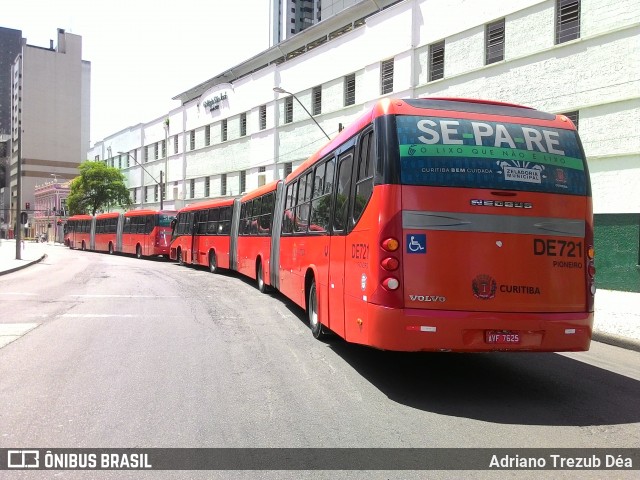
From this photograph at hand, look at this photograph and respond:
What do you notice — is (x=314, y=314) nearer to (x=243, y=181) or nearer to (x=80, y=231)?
(x=243, y=181)

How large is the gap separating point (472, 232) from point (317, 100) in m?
27.5

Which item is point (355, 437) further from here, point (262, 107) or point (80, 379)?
point (262, 107)

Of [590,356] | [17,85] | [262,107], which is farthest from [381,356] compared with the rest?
[17,85]

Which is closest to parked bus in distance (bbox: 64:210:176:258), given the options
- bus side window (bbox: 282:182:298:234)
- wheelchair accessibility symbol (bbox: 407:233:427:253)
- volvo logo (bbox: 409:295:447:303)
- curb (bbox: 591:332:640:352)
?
bus side window (bbox: 282:182:298:234)

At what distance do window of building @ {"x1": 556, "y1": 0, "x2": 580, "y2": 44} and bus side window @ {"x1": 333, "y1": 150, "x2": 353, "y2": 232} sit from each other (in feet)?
49.1

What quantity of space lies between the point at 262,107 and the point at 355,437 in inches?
1357

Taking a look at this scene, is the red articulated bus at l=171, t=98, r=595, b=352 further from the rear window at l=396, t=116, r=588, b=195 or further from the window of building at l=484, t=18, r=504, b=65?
the window of building at l=484, t=18, r=504, b=65

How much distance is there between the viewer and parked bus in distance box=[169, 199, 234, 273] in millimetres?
20234

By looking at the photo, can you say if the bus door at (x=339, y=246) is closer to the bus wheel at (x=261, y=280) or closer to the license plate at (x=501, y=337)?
the license plate at (x=501, y=337)

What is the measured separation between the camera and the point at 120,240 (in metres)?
37.8

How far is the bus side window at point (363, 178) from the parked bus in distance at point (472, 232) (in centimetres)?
4

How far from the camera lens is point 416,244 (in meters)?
5.50

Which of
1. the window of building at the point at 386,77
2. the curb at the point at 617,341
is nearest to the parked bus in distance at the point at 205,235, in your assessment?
the window of building at the point at 386,77

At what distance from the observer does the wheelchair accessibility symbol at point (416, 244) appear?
549cm
